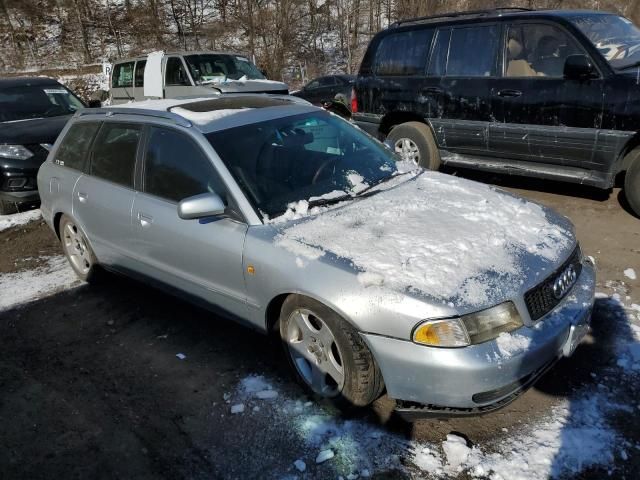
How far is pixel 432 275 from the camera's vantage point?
7.92 ft

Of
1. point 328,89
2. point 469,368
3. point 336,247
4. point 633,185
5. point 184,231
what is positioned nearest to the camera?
point 469,368

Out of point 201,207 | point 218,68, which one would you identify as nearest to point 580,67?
point 201,207

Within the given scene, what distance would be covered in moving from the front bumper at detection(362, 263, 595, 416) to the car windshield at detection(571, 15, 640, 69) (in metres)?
3.63

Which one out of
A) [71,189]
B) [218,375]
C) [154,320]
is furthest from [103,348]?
[71,189]

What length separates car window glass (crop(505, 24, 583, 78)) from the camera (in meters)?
5.12

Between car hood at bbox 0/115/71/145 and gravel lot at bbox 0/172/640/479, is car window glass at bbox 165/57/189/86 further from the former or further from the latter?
gravel lot at bbox 0/172/640/479

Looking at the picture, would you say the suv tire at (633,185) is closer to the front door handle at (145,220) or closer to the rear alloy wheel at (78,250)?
the front door handle at (145,220)

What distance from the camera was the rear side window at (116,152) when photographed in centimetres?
372

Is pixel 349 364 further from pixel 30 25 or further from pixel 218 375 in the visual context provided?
pixel 30 25

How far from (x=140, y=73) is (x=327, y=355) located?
10644 mm

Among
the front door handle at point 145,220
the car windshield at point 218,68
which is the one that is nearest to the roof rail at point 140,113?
the front door handle at point 145,220

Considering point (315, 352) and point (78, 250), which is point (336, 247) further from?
point (78, 250)

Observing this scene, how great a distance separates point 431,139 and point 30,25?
110 feet

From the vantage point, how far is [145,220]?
351 cm
